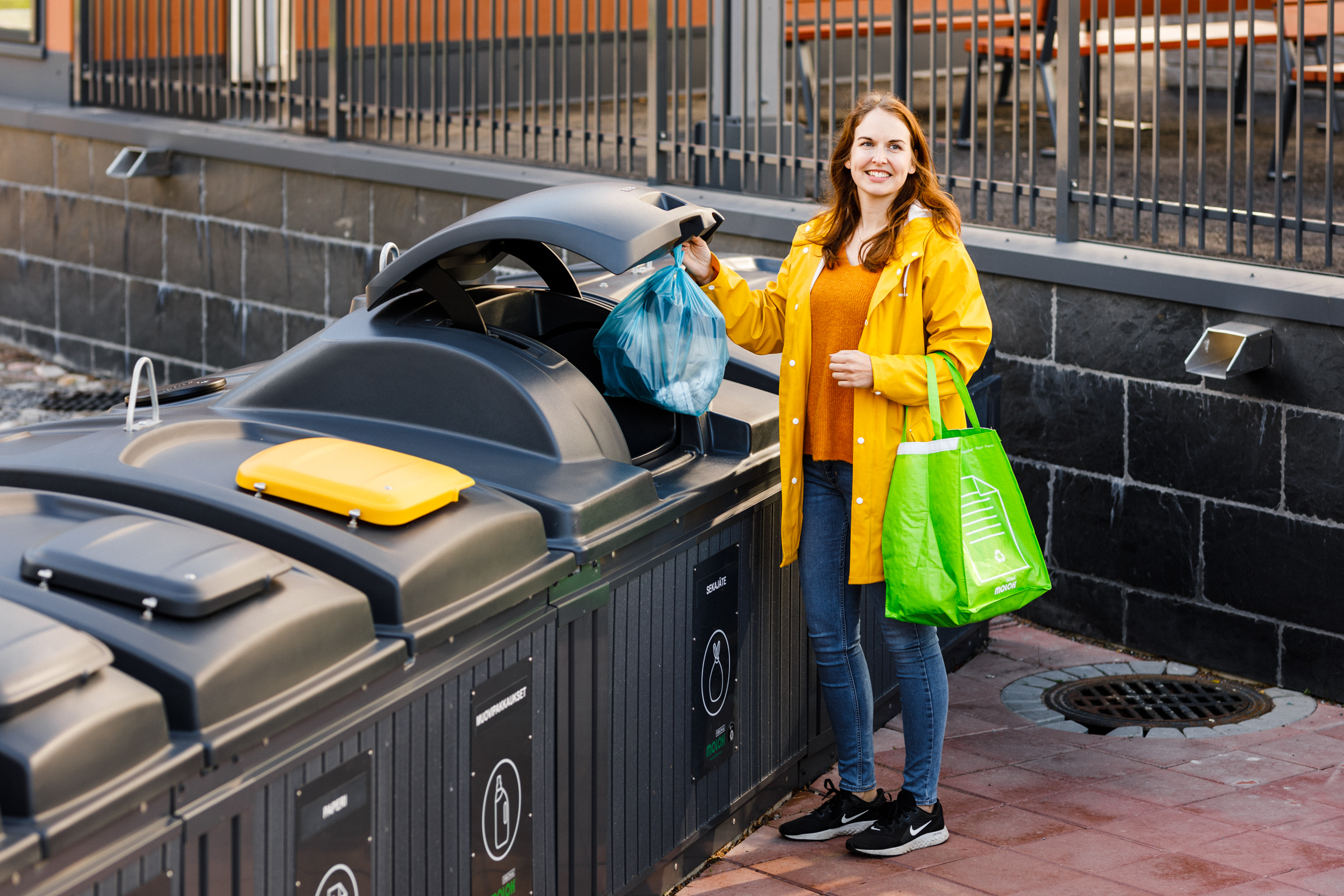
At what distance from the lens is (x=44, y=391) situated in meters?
8.44

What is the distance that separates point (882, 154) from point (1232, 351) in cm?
181

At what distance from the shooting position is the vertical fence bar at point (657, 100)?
6676mm

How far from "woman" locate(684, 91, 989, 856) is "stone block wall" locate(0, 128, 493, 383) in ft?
11.8

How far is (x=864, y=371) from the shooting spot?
347 centimetres

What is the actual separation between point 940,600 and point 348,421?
139 centimetres

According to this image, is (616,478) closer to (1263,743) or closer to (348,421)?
(348,421)

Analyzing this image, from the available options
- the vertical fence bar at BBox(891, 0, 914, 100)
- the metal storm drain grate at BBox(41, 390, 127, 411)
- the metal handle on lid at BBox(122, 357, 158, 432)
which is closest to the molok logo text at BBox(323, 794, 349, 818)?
the metal handle on lid at BBox(122, 357, 158, 432)

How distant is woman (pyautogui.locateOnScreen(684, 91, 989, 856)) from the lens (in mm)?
3543

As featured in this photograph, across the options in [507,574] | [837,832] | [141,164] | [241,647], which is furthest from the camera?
[141,164]

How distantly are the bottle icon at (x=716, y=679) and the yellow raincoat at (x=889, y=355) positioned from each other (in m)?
0.34

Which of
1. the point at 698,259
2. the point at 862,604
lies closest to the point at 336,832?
the point at 698,259

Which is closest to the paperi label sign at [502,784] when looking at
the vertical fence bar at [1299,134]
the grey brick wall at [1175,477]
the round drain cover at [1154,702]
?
the round drain cover at [1154,702]

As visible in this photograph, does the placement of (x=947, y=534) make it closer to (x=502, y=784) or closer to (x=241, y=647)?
(x=502, y=784)

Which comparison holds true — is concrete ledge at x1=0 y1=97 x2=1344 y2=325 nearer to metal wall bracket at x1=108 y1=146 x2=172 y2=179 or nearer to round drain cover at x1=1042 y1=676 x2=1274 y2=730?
metal wall bracket at x1=108 y1=146 x2=172 y2=179
